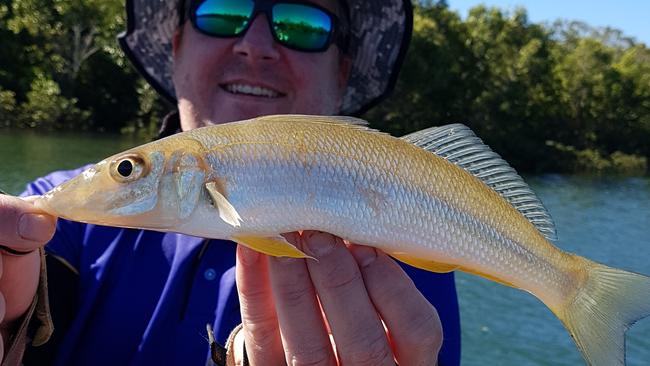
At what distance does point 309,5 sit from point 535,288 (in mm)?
1644

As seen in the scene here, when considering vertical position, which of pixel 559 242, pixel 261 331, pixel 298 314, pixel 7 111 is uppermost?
pixel 298 314

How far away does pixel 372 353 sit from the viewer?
5.57 ft

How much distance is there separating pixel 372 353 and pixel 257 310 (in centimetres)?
34

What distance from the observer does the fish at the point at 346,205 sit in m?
1.59

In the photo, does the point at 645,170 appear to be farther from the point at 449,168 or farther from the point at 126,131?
the point at 449,168

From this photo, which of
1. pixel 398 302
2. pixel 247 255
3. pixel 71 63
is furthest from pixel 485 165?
pixel 71 63

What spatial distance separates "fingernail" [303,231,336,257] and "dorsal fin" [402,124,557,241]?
1.16 feet

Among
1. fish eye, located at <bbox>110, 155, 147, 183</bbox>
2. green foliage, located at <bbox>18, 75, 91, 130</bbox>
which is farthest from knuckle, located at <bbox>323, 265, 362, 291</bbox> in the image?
green foliage, located at <bbox>18, 75, 91, 130</bbox>

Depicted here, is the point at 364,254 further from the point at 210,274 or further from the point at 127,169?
the point at 210,274

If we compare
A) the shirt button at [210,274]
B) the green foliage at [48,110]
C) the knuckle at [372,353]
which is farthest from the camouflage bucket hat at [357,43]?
the green foliage at [48,110]

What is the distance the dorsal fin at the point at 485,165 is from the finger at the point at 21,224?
950mm

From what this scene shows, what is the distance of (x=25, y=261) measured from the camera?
67.7 inches

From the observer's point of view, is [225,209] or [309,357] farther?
[309,357]

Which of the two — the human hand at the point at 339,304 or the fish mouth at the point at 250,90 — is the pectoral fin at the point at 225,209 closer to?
the human hand at the point at 339,304
